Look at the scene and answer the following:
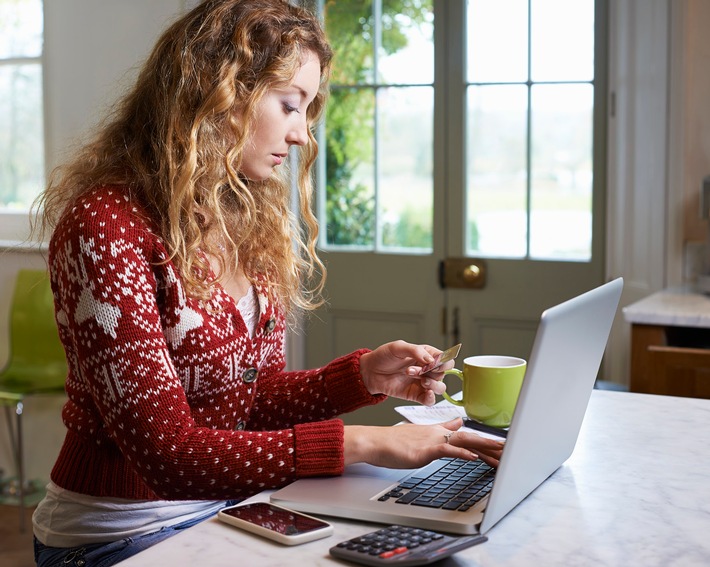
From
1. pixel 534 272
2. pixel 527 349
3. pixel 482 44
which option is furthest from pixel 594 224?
pixel 482 44

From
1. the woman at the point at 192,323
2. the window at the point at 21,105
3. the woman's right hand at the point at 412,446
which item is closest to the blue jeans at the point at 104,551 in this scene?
the woman at the point at 192,323

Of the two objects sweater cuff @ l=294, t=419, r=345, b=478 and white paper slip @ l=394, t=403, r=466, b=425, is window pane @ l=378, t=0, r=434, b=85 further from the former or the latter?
sweater cuff @ l=294, t=419, r=345, b=478

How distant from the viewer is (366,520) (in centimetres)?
96

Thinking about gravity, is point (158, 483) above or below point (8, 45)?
below

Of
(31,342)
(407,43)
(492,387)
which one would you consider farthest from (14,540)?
(492,387)

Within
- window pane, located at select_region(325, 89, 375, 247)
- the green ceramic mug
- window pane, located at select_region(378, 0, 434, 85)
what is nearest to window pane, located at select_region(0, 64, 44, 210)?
window pane, located at select_region(325, 89, 375, 247)

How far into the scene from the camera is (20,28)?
368 centimetres

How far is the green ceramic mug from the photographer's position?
1.21m

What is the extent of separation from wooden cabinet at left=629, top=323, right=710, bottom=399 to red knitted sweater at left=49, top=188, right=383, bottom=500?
1255 millimetres

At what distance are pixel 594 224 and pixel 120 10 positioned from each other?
1.86m

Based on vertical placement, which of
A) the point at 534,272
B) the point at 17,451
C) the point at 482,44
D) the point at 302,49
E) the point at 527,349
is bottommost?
the point at 17,451

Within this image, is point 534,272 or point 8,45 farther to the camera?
point 8,45

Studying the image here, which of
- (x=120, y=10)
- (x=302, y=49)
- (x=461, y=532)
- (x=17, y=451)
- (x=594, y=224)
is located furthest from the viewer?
(x=17, y=451)

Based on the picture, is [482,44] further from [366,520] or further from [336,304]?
[366,520]
